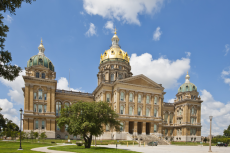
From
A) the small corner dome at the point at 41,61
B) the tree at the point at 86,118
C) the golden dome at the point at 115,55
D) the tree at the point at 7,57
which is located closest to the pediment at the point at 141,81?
the golden dome at the point at 115,55

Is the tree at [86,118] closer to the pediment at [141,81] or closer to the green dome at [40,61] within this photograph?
the pediment at [141,81]

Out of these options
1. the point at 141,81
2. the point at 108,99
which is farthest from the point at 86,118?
the point at 141,81

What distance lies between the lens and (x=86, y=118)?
34281mm

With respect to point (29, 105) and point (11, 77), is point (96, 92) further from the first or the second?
point (11, 77)

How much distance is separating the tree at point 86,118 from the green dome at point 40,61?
113 feet

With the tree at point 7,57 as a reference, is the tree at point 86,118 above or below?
below

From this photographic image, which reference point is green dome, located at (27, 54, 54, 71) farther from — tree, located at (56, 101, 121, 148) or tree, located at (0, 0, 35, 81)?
tree, located at (0, 0, 35, 81)

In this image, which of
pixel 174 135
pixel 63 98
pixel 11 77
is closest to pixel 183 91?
pixel 174 135

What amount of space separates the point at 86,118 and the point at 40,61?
3850 centimetres

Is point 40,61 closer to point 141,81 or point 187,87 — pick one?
point 141,81

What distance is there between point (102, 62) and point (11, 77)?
68035 millimetres

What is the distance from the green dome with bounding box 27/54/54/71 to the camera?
64944mm

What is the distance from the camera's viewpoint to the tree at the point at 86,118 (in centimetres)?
3334

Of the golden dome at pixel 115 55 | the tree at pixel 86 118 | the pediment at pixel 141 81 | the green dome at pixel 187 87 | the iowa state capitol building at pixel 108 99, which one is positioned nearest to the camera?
the tree at pixel 86 118
